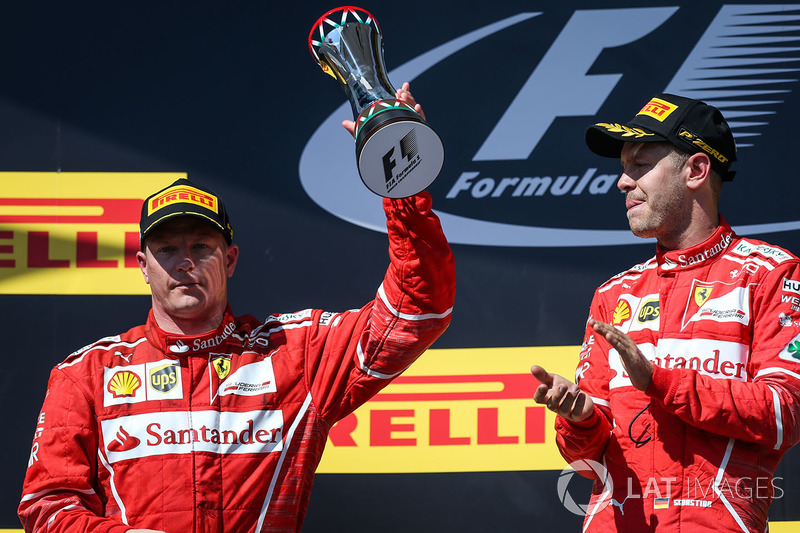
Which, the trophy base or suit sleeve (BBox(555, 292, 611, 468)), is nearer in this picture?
the trophy base

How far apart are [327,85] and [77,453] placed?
4.38 feet

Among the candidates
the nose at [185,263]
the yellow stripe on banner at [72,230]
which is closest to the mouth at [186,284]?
the nose at [185,263]

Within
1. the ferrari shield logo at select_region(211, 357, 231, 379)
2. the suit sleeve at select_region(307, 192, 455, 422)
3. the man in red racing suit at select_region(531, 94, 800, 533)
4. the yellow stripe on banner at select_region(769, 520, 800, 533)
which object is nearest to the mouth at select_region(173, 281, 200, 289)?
the ferrari shield logo at select_region(211, 357, 231, 379)

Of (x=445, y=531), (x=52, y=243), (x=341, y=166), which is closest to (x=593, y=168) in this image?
(x=341, y=166)

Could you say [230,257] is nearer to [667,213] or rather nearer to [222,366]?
[222,366]

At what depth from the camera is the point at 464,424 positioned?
2.42 metres

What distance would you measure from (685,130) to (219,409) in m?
1.08

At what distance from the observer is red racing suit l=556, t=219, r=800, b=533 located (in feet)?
4.67

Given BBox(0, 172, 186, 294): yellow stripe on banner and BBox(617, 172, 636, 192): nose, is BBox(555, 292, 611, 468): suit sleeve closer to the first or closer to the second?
BBox(617, 172, 636, 192): nose

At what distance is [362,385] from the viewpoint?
1.69 m

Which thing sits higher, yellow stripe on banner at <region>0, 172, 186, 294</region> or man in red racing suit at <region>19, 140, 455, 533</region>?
yellow stripe on banner at <region>0, 172, 186, 294</region>

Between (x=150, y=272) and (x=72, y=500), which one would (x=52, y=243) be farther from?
(x=72, y=500)
